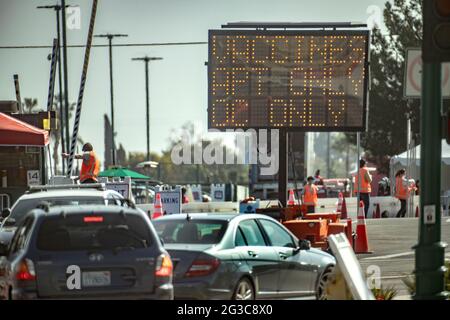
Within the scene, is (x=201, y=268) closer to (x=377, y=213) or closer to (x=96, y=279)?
(x=96, y=279)

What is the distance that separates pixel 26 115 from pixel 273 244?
1435 centimetres

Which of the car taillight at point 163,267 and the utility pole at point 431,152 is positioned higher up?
the utility pole at point 431,152

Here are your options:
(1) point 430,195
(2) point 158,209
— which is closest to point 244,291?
(1) point 430,195

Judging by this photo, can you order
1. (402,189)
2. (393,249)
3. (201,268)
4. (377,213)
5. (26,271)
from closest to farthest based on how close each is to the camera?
(26,271), (201,268), (393,249), (402,189), (377,213)

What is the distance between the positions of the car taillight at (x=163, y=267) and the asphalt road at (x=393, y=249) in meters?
4.63

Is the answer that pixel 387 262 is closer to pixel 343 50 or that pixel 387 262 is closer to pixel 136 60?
pixel 343 50

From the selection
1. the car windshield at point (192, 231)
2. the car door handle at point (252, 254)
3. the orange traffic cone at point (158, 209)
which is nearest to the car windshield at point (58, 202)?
the car windshield at point (192, 231)

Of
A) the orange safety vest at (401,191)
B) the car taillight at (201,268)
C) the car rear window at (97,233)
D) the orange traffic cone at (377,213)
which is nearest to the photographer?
the car rear window at (97,233)

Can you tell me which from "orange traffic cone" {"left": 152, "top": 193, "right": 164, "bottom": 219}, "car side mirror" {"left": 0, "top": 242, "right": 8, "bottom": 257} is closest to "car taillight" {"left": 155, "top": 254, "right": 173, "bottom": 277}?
"car side mirror" {"left": 0, "top": 242, "right": 8, "bottom": 257}

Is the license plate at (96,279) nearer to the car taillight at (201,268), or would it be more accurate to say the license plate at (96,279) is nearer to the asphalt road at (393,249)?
the car taillight at (201,268)

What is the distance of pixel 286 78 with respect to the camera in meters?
26.6

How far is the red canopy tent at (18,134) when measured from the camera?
2811 centimetres

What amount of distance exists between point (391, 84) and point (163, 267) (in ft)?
223

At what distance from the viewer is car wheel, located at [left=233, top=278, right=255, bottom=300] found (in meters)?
15.8
